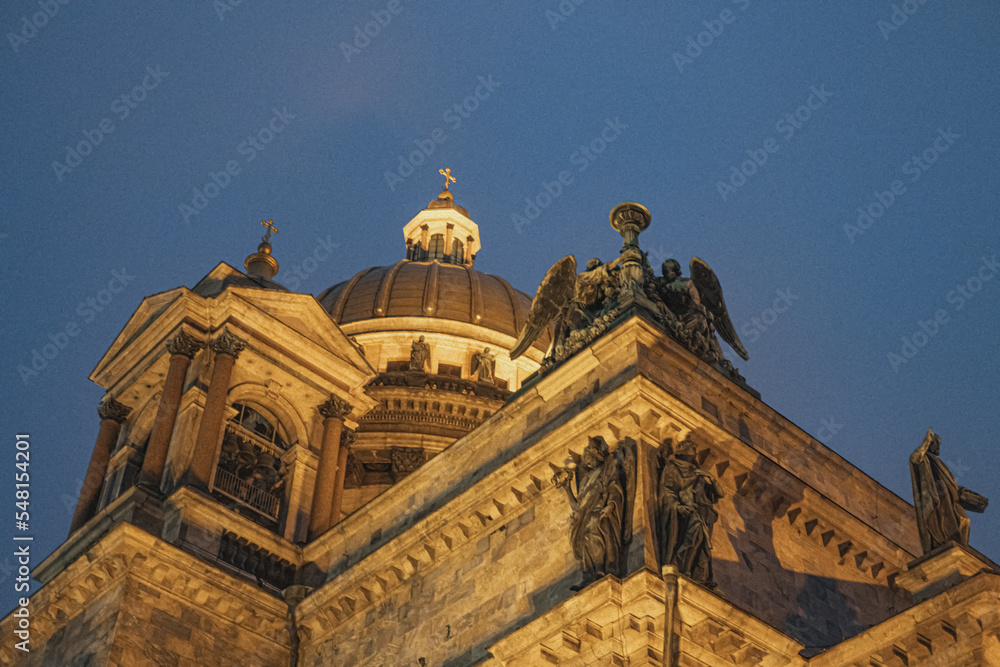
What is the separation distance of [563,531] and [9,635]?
11826mm

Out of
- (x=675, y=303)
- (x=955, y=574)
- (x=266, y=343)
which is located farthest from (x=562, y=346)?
(x=266, y=343)

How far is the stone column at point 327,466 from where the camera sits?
2573 cm

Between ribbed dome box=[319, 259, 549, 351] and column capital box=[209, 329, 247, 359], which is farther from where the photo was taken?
ribbed dome box=[319, 259, 549, 351]

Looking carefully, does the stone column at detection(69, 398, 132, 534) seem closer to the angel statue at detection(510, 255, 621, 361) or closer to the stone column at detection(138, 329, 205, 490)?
the stone column at detection(138, 329, 205, 490)

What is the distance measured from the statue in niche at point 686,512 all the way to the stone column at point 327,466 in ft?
31.6

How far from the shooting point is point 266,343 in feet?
88.5

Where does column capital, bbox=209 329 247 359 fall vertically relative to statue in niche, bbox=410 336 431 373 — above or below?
below

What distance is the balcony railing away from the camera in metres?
25.5

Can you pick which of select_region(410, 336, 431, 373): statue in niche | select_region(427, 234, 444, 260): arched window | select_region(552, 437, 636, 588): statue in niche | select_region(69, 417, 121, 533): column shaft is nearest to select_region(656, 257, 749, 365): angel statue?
select_region(552, 437, 636, 588): statue in niche

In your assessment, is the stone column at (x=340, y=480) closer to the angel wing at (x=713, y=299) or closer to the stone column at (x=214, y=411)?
the stone column at (x=214, y=411)

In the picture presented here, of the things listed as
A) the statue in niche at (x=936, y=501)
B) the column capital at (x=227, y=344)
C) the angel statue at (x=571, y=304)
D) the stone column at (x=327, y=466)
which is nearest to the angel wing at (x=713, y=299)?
the angel statue at (x=571, y=304)

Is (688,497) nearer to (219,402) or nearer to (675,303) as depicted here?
(675,303)

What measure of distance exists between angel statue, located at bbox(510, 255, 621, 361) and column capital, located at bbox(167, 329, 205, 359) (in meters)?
7.75

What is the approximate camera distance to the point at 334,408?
27.5m
